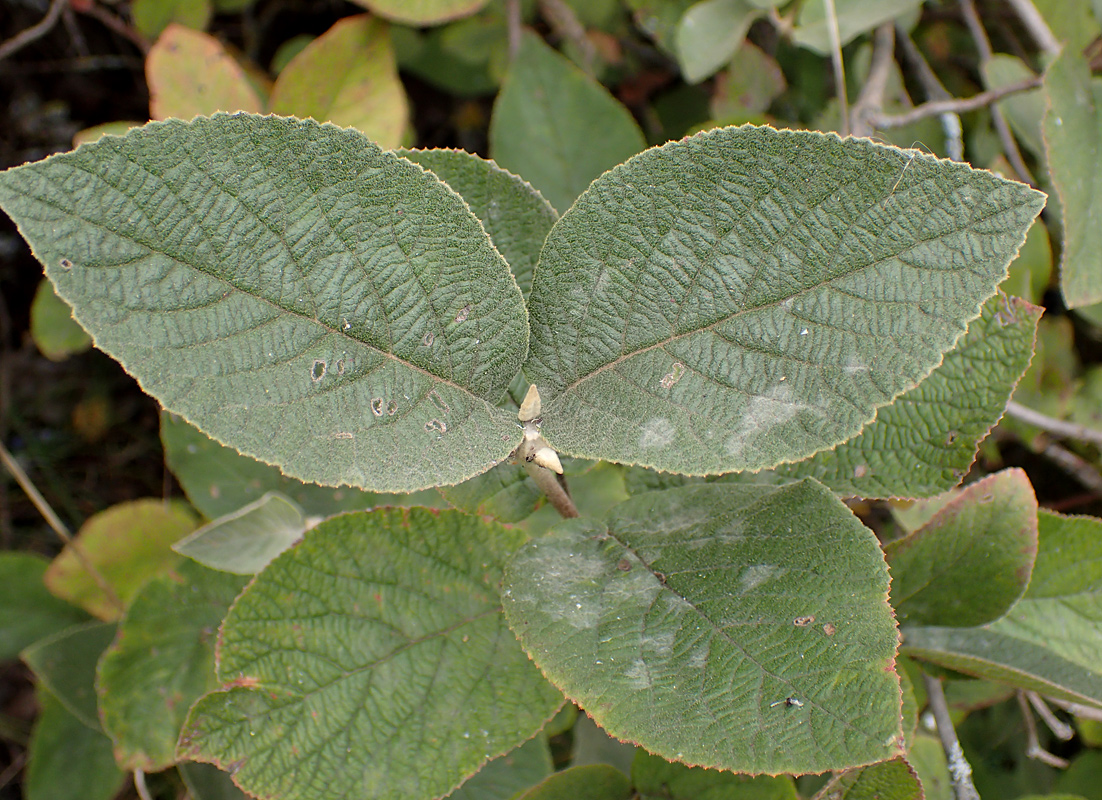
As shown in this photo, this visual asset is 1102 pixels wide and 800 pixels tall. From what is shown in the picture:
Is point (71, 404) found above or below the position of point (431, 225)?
below

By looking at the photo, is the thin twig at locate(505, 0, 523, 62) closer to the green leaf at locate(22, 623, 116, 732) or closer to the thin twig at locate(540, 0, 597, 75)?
the thin twig at locate(540, 0, 597, 75)

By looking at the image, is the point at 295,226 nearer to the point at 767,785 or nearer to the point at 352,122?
the point at 767,785

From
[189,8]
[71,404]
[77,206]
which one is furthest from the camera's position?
[71,404]

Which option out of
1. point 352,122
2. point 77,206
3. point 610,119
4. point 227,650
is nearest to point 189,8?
point 352,122

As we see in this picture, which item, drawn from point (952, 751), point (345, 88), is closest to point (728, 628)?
point (952, 751)

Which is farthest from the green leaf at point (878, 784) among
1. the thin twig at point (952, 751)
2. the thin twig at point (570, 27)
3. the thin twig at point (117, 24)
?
the thin twig at point (117, 24)

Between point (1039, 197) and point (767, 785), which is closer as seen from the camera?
point (1039, 197)

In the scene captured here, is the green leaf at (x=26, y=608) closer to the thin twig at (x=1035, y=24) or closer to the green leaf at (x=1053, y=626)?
the green leaf at (x=1053, y=626)
